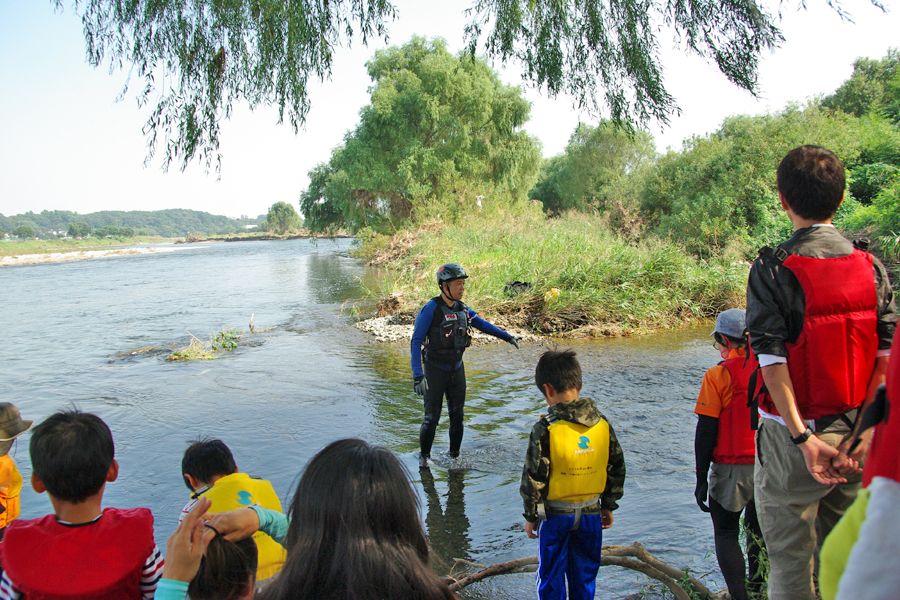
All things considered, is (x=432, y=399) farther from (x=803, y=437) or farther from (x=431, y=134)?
(x=431, y=134)

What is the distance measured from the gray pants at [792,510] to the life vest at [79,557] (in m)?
2.36

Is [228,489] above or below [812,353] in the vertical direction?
below

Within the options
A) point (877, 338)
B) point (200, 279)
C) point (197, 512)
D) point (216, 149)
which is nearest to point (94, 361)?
point (216, 149)

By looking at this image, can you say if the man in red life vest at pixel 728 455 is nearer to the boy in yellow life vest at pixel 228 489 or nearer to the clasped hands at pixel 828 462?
the clasped hands at pixel 828 462

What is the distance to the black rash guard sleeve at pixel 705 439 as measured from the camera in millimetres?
3123

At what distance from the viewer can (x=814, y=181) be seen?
224cm

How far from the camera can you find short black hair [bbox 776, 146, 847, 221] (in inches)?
87.4

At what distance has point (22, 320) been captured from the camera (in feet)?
61.6

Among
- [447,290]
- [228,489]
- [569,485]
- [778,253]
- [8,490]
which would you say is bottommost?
[8,490]

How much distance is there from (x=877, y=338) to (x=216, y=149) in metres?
4.03

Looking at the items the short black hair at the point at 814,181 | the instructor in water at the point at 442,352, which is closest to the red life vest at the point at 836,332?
the short black hair at the point at 814,181

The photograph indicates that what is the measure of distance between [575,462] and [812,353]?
117 cm

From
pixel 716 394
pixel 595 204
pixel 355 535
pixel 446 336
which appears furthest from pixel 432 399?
pixel 595 204

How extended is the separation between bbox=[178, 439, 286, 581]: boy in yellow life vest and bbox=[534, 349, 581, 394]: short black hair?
142 cm
